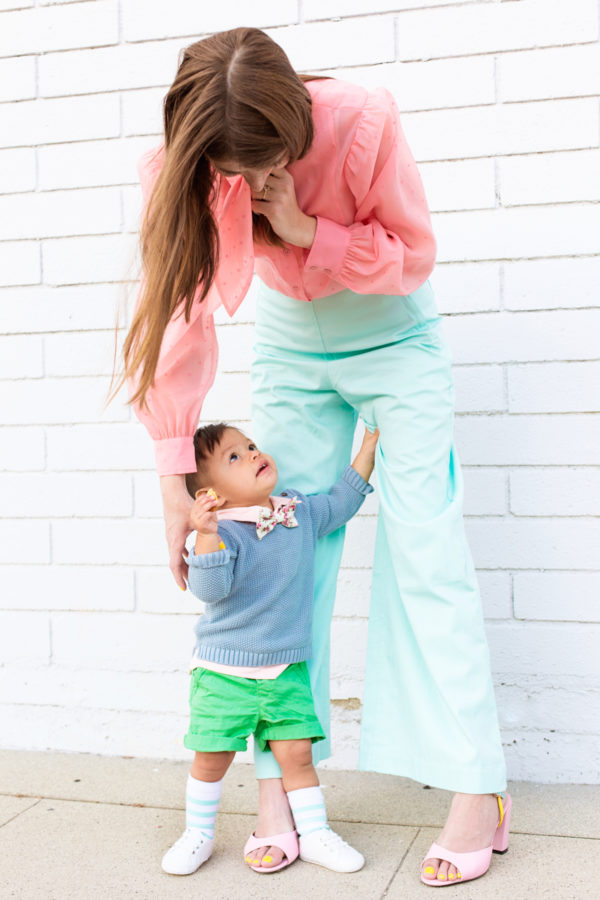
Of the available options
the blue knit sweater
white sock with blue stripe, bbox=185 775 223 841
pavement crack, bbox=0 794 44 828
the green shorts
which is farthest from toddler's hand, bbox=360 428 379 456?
pavement crack, bbox=0 794 44 828

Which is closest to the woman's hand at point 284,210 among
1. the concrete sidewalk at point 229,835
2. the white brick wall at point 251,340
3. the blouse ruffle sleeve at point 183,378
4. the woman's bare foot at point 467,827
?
the blouse ruffle sleeve at point 183,378

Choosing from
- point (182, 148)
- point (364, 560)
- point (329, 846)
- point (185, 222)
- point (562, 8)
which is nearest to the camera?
point (182, 148)

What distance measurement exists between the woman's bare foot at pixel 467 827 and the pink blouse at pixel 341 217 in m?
0.93

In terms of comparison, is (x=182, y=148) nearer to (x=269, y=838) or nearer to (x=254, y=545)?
(x=254, y=545)

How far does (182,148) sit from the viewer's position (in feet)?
4.79

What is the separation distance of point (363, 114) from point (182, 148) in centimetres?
36

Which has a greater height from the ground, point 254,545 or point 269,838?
point 254,545

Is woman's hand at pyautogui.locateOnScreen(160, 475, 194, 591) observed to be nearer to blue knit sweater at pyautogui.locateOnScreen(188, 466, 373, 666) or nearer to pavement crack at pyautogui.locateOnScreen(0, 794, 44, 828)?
blue knit sweater at pyautogui.locateOnScreen(188, 466, 373, 666)

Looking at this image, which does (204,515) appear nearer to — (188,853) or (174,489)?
(174,489)

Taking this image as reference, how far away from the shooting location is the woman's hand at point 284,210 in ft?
5.26

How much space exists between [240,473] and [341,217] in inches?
21.0

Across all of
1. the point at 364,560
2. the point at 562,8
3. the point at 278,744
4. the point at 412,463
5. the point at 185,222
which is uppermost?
the point at 562,8

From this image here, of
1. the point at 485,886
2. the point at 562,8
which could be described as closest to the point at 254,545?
the point at 485,886

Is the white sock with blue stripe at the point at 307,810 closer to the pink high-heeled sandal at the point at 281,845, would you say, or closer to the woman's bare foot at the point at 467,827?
the pink high-heeled sandal at the point at 281,845
